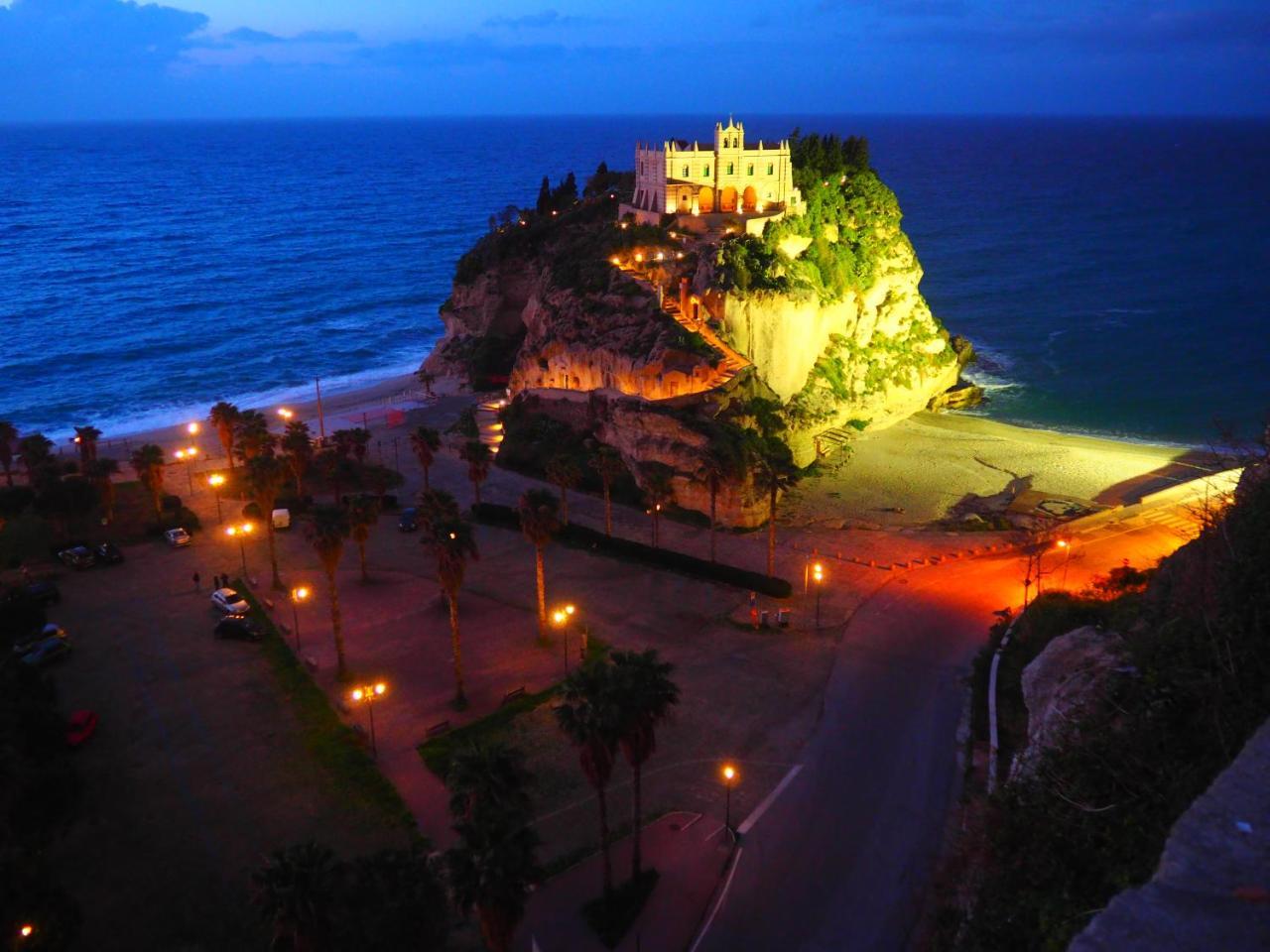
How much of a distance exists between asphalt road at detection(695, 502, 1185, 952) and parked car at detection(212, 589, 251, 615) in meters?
28.0

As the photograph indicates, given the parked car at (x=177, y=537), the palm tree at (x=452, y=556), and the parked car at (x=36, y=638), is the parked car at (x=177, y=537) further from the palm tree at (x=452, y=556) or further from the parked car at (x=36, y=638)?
the palm tree at (x=452, y=556)

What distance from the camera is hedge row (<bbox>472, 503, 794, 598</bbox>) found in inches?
1873

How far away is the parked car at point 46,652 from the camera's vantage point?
129ft

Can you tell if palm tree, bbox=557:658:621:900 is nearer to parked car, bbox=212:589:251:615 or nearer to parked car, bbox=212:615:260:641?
parked car, bbox=212:615:260:641

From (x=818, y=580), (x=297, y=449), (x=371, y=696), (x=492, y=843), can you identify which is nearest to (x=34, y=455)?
(x=297, y=449)

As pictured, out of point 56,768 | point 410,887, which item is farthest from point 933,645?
point 56,768

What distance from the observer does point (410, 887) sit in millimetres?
21016

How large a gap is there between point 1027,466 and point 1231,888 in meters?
62.7

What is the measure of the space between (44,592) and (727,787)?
35918 mm

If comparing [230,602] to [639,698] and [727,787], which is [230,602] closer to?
[727,787]

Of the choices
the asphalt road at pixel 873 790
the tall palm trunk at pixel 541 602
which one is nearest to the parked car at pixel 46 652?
the tall palm trunk at pixel 541 602

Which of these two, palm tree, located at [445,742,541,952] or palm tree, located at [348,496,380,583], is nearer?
Answer: palm tree, located at [445,742,541,952]

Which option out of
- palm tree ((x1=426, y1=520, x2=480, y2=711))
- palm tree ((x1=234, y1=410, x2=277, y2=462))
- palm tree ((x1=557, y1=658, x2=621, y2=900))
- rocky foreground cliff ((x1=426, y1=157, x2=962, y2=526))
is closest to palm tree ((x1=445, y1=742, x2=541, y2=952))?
palm tree ((x1=557, y1=658, x2=621, y2=900))

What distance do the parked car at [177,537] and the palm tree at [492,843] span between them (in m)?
39.5
